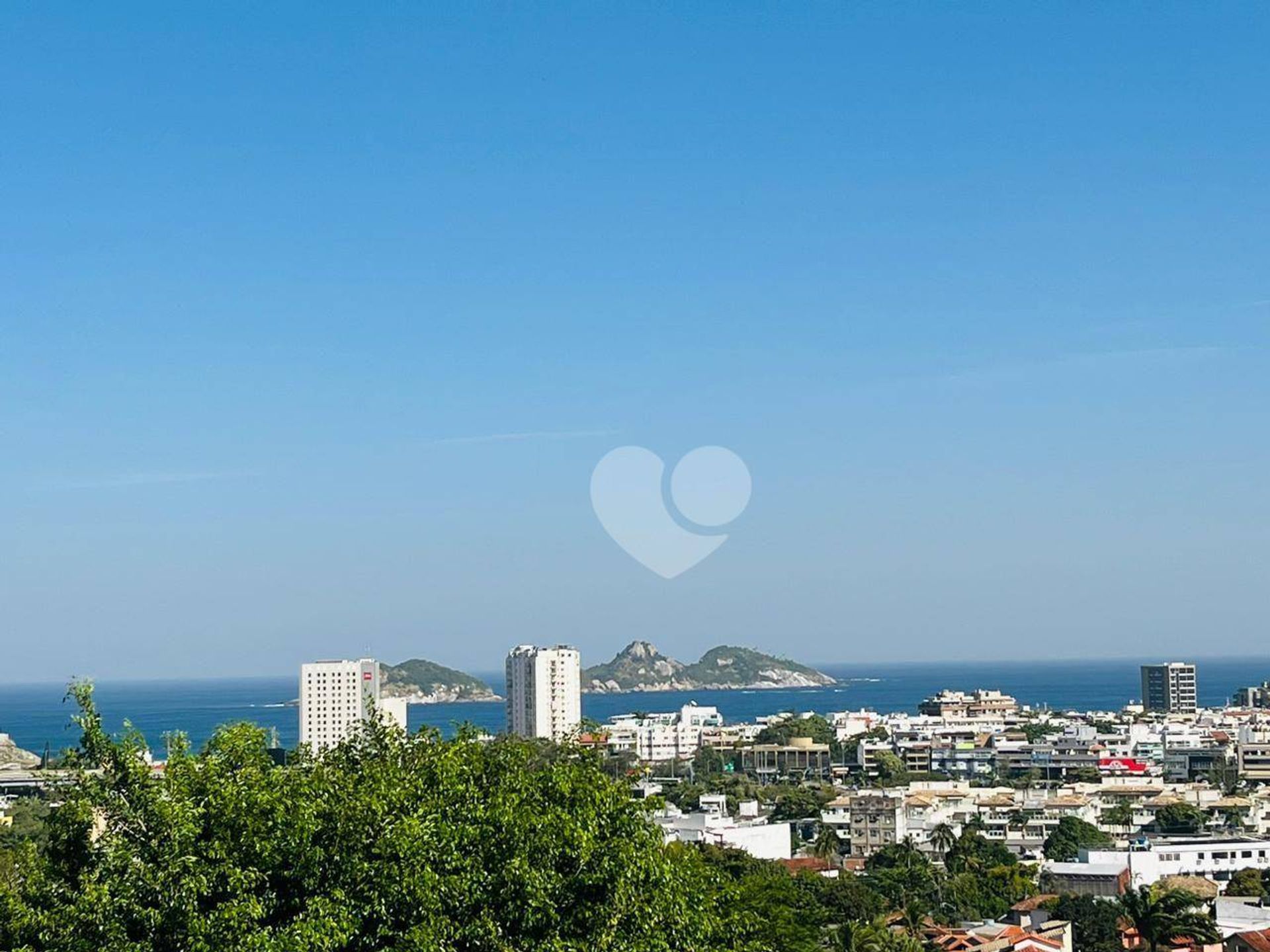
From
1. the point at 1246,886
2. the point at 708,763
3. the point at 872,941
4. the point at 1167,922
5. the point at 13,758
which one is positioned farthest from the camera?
the point at 13,758

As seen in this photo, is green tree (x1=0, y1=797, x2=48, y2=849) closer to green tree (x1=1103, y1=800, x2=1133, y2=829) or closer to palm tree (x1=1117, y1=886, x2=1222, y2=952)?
palm tree (x1=1117, y1=886, x2=1222, y2=952)

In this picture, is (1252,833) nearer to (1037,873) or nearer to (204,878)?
(1037,873)

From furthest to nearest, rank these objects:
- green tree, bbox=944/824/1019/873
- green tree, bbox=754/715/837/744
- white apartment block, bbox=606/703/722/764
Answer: white apartment block, bbox=606/703/722/764 < green tree, bbox=754/715/837/744 < green tree, bbox=944/824/1019/873

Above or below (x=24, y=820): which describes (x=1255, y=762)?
below

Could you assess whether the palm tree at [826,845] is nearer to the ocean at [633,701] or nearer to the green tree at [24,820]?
the green tree at [24,820]

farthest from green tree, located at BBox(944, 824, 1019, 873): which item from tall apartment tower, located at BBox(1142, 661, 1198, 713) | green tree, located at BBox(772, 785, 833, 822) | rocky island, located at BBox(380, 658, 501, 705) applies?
rocky island, located at BBox(380, 658, 501, 705)

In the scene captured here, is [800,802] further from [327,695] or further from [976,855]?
[327,695]

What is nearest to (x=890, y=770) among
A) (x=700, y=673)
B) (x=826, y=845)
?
(x=826, y=845)
